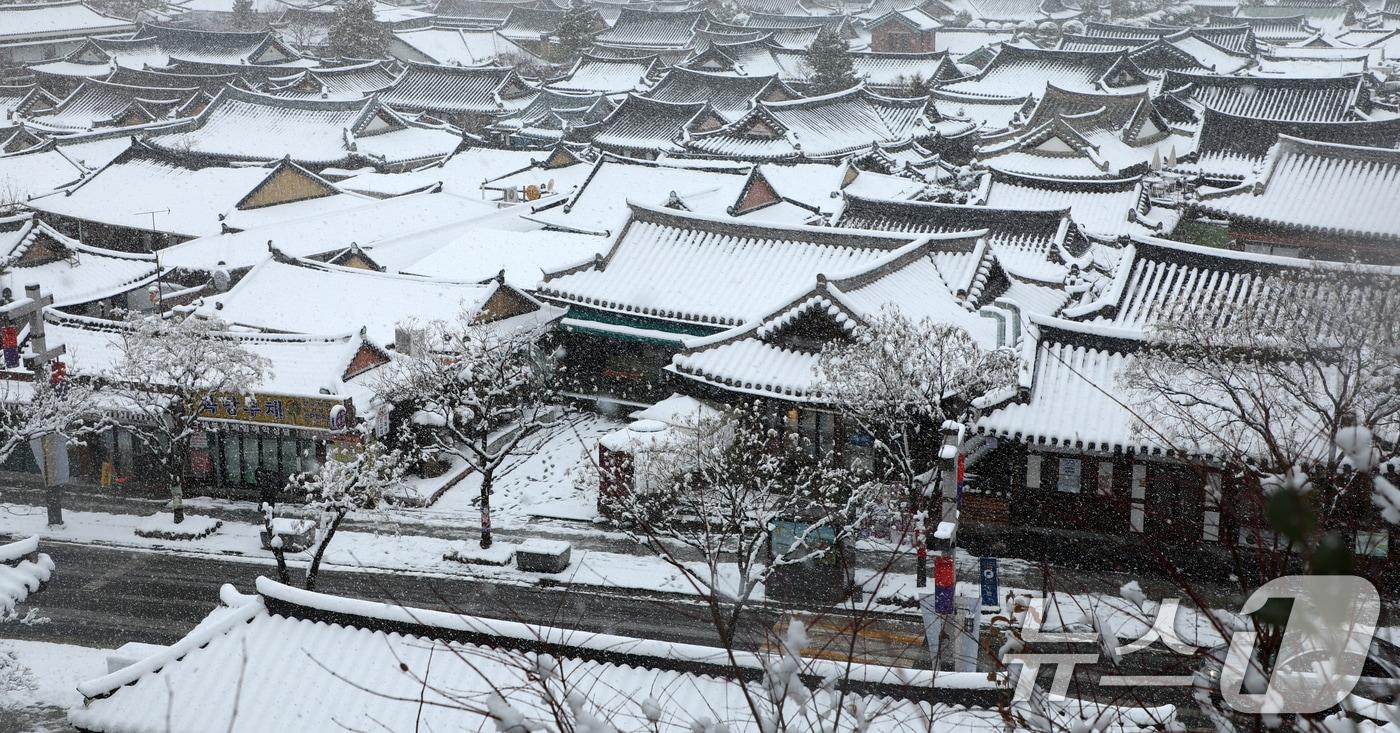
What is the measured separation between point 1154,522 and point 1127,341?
349cm

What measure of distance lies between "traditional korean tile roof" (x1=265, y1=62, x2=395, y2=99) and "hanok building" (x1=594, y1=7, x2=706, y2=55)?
2302 centimetres

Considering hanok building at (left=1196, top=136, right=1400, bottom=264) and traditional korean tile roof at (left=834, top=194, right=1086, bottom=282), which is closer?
hanok building at (left=1196, top=136, right=1400, bottom=264)

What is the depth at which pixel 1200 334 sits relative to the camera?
21781 mm

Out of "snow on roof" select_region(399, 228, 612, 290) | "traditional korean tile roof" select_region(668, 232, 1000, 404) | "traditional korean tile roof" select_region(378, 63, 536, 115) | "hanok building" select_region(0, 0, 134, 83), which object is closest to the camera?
"traditional korean tile roof" select_region(668, 232, 1000, 404)

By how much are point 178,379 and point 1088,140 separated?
39205 mm

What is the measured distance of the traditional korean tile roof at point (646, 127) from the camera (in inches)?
2378

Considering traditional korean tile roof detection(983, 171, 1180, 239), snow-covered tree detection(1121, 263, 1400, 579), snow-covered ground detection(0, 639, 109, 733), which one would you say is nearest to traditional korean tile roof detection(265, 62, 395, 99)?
traditional korean tile roof detection(983, 171, 1180, 239)

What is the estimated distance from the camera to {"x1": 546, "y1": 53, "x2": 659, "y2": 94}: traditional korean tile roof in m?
79.9

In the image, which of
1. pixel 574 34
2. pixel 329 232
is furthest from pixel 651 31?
pixel 329 232

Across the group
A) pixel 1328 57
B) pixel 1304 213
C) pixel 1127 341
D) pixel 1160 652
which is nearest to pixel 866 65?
pixel 1328 57

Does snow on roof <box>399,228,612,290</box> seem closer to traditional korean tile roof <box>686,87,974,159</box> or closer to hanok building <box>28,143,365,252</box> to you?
hanok building <box>28,143,365,252</box>

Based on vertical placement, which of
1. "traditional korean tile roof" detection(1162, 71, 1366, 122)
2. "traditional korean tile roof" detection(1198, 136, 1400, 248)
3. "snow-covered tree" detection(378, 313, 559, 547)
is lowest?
"snow-covered tree" detection(378, 313, 559, 547)

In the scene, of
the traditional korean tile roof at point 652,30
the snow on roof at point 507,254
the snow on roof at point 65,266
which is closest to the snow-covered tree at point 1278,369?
the snow on roof at point 507,254

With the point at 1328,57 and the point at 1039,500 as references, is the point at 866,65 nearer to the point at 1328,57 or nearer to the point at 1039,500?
the point at 1328,57
